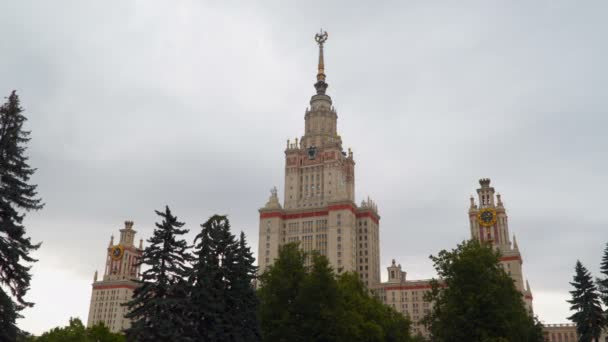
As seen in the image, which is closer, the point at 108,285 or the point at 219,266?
the point at 219,266

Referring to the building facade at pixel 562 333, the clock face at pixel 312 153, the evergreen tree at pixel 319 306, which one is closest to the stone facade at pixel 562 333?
the building facade at pixel 562 333

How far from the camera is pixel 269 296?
53.1 metres

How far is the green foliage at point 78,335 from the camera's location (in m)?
70.1

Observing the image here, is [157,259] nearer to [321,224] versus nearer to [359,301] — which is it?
[359,301]

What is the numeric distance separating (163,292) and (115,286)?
491ft

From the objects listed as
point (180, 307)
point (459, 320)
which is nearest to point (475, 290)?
point (459, 320)

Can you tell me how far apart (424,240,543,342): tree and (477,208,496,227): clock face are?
94857 mm

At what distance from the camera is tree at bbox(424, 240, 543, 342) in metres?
47.4

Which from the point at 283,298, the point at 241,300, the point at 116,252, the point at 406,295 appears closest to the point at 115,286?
the point at 116,252

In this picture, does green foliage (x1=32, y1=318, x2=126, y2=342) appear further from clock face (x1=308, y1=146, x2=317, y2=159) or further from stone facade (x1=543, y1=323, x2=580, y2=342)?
stone facade (x1=543, y1=323, x2=580, y2=342)

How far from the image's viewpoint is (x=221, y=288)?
43094mm

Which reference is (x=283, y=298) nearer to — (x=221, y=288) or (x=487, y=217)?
(x=221, y=288)

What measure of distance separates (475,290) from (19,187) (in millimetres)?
36284

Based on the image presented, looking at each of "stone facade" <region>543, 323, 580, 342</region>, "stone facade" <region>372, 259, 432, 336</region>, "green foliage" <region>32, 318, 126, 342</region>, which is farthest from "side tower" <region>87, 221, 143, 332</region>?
"stone facade" <region>543, 323, 580, 342</region>
